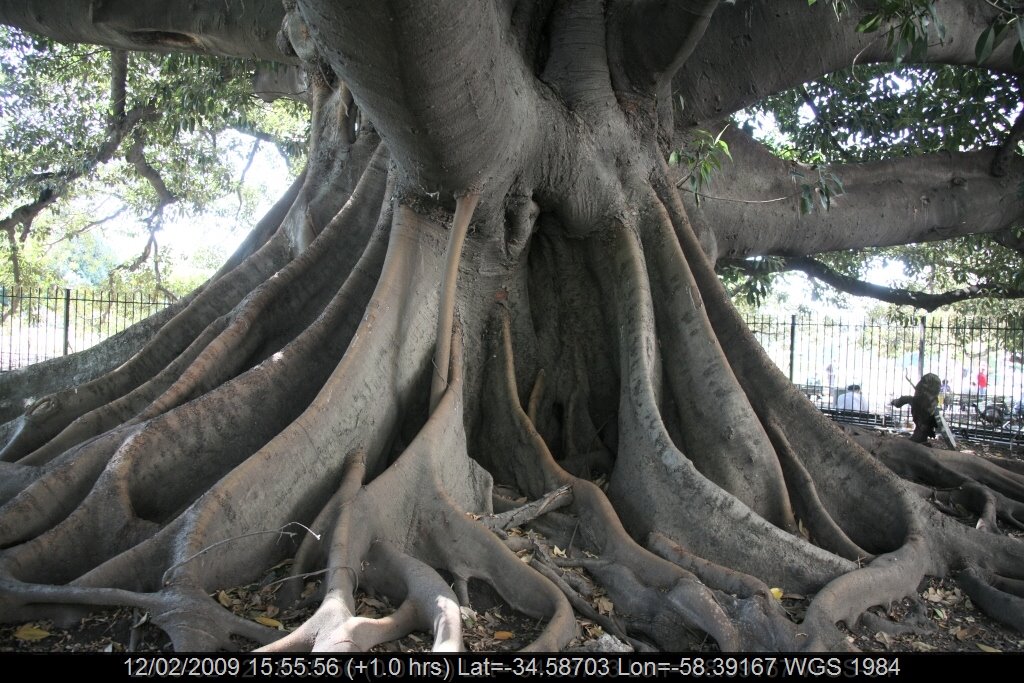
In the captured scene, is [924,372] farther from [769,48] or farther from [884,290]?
[769,48]

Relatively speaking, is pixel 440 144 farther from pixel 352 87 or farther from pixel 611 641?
pixel 611 641

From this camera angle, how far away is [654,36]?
14.9 feet

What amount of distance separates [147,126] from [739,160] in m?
7.64

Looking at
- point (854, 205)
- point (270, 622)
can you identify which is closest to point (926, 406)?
point (854, 205)

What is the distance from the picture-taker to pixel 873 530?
406 cm

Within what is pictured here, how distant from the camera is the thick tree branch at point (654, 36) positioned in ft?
13.8

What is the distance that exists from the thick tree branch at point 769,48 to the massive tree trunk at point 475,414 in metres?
0.75

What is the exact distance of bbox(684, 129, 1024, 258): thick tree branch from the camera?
20.0 ft

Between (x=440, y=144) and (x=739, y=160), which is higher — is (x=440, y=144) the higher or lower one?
the lower one

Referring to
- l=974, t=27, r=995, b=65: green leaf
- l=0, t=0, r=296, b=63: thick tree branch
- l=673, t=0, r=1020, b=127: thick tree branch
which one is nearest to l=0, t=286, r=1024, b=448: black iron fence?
l=673, t=0, r=1020, b=127: thick tree branch

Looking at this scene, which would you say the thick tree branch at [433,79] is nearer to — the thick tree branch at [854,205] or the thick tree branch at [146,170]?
the thick tree branch at [854,205]

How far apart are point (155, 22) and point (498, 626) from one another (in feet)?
19.1

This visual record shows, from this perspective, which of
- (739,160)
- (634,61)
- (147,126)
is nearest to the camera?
(634,61)

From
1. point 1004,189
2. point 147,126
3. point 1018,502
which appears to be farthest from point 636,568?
point 147,126
